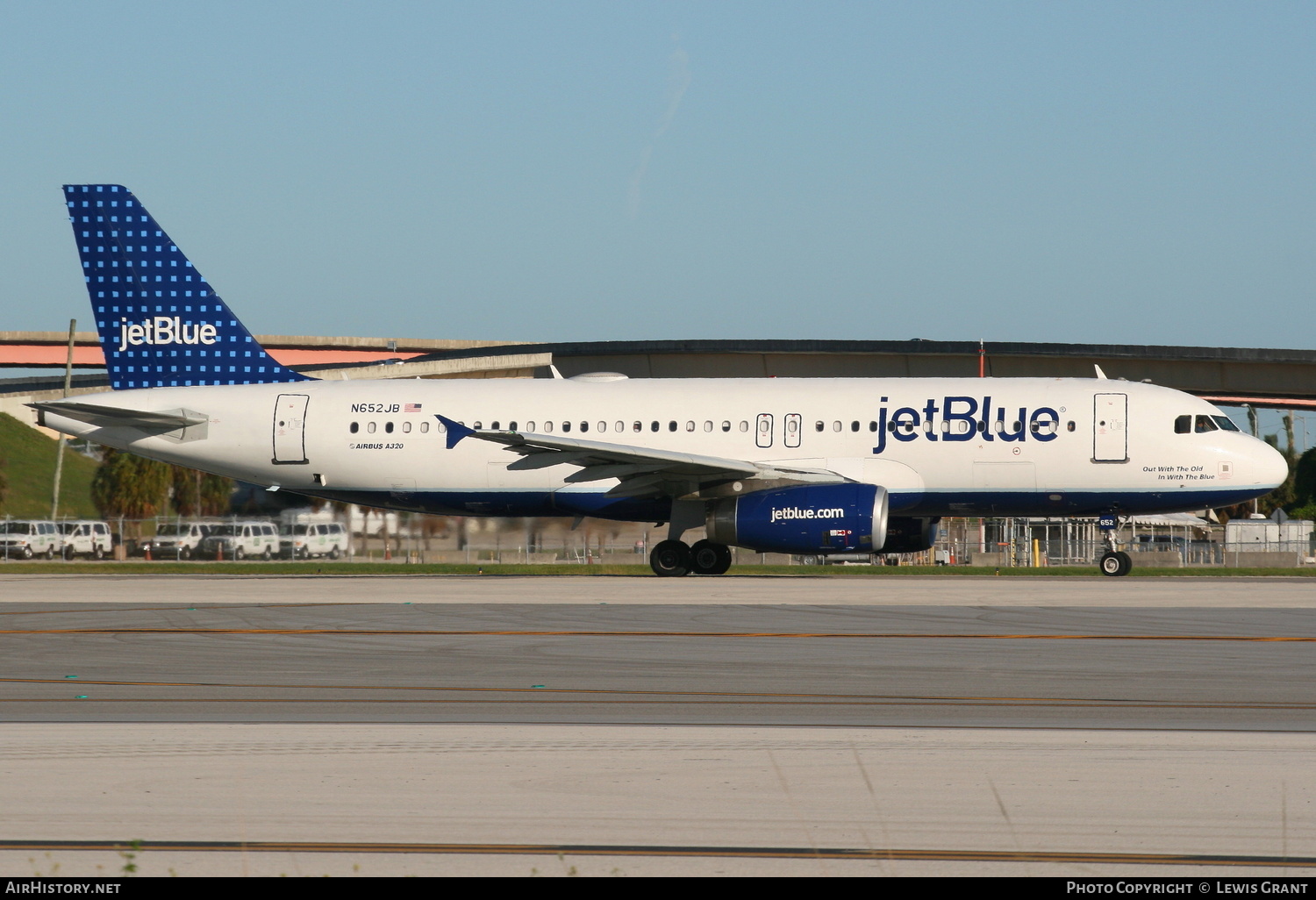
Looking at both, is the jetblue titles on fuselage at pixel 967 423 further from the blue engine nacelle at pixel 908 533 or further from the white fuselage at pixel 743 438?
the blue engine nacelle at pixel 908 533

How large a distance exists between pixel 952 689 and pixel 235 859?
6.28m

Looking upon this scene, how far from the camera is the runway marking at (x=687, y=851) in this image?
213 inches

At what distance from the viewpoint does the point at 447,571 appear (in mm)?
30984

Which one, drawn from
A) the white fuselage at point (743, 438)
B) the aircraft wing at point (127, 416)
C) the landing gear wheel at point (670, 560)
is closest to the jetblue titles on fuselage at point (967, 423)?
the white fuselage at point (743, 438)

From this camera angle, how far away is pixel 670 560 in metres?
26.5

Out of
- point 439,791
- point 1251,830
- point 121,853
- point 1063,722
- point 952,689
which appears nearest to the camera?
point 121,853

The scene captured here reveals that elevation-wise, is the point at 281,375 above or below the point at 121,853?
above

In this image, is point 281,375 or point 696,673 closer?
point 696,673

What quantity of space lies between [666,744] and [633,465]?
17.3 m

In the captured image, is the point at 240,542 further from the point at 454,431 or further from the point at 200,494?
the point at 454,431

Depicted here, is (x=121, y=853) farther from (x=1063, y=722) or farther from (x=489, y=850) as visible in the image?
(x=1063, y=722)

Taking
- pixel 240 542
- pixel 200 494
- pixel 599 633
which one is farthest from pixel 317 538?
pixel 599 633

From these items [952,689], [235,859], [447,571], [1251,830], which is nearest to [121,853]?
[235,859]

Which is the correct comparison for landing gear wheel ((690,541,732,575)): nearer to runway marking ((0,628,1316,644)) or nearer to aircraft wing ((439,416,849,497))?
aircraft wing ((439,416,849,497))
